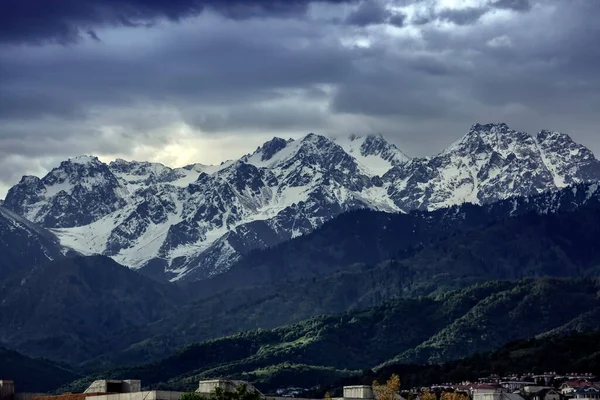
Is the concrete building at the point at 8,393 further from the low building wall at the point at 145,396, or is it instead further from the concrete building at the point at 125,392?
the low building wall at the point at 145,396

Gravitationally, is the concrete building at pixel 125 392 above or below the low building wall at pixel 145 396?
above

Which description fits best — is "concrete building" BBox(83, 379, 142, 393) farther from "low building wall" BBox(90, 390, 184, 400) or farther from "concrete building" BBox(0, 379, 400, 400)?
"low building wall" BBox(90, 390, 184, 400)

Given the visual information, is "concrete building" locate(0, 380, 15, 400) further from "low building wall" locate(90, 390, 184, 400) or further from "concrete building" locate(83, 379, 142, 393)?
"low building wall" locate(90, 390, 184, 400)

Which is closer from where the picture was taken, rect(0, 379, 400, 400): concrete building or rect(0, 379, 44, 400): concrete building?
rect(0, 379, 400, 400): concrete building

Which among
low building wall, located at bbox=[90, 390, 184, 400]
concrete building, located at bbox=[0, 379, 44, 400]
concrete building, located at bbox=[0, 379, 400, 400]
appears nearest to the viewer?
low building wall, located at bbox=[90, 390, 184, 400]

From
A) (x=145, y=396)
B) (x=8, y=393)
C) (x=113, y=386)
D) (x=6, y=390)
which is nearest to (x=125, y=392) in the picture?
(x=113, y=386)

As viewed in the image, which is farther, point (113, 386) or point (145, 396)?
point (113, 386)

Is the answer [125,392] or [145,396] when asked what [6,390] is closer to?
[125,392]

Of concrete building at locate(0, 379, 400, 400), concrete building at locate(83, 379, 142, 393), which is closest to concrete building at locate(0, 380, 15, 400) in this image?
concrete building at locate(0, 379, 400, 400)

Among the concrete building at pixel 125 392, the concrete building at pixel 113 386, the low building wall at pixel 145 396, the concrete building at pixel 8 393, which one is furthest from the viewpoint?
the concrete building at pixel 8 393

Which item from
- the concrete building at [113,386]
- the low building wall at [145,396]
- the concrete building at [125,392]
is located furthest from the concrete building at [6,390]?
the low building wall at [145,396]

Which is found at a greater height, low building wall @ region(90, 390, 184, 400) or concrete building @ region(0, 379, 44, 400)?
concrete building @ region(0, 379, 44, 400)

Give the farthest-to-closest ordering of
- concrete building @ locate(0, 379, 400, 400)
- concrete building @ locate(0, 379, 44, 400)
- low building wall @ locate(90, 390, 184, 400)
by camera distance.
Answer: concrete building @ locate(0, 379, 44, 400)
concrete building @ locate(0, 379, 400, 400)
low building wall @ locate(90, 390, 184, 400)

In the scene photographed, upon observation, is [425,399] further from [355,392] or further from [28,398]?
[28,398]
